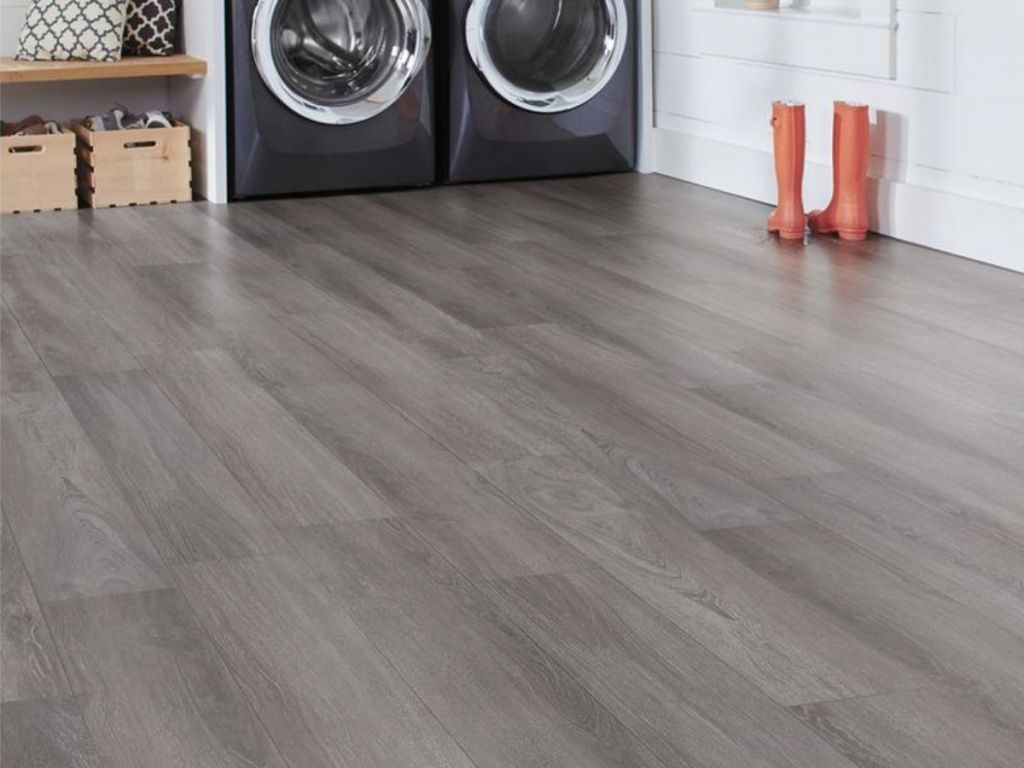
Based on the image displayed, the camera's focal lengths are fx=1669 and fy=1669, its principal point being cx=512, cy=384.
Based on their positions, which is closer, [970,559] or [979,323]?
[970,559]

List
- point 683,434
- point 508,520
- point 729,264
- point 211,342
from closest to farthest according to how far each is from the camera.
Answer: point 508,520 < point 683,434 < point 211,342 < point 729,264

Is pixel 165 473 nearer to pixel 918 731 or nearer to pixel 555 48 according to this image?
pixel 918 731

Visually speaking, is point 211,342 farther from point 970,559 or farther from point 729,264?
point 970,559

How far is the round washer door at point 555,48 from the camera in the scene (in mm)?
5090

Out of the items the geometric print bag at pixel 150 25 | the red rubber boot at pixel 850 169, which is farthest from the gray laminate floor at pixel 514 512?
the geometric print bag at pixel 150 25

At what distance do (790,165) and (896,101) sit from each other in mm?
304

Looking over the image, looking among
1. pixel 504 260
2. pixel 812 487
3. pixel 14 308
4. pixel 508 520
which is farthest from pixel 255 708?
pixel 504 260

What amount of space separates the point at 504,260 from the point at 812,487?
1763 millimetres

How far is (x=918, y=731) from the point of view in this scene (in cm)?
165

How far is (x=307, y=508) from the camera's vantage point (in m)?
2.33

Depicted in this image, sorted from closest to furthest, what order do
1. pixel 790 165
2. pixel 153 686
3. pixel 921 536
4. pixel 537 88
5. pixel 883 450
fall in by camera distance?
pixel 153 686, pixel 921 536, pixel 883 450, pixel 790 165, pixel 537 88

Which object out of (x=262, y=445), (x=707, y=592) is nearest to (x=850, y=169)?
(x=262, y=445)

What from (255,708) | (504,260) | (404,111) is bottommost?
(255,708)

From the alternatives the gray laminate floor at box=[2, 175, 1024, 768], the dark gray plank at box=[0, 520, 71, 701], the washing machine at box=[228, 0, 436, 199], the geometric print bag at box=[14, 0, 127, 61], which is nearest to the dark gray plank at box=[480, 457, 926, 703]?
the gray laminate floor at box=[2, 175, 1024, 768]
